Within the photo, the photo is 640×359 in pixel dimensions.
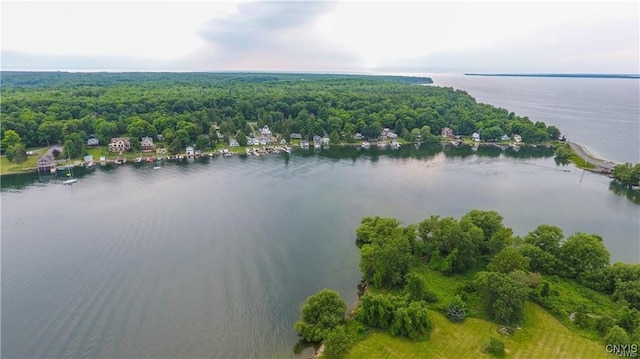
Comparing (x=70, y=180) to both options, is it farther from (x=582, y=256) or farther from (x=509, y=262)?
(x=582, y=256)

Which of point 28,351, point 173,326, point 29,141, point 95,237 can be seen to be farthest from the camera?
point 29,141

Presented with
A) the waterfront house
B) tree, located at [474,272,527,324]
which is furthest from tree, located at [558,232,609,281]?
the waterfront house

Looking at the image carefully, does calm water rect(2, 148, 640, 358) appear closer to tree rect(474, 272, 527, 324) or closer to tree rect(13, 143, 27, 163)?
tree rect(13, 143, 27, 163)

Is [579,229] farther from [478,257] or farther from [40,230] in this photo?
[40,230]

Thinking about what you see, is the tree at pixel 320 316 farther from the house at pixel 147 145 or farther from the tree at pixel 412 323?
the house at pixel 147 145

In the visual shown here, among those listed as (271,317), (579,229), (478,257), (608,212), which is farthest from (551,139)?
(271,317)

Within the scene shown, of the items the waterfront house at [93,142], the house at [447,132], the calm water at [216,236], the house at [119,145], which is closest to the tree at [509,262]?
the calm water at [216,236]

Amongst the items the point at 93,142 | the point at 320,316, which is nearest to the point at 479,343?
the point at 320,316

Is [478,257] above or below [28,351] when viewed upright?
above
